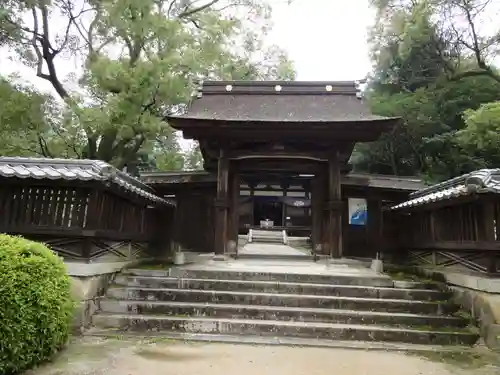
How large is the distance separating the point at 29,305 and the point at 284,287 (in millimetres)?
4591

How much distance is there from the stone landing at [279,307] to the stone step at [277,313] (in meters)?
0.02

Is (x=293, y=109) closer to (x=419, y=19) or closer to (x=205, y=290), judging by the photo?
(x=205, y=290)

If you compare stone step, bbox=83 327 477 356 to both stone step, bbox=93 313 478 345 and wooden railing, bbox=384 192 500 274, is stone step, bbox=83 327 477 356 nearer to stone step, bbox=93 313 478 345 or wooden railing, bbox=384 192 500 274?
stone step, bbox=93 313 478 345

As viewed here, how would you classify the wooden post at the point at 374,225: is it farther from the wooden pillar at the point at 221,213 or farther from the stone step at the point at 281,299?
the stone step at the point at 281,299

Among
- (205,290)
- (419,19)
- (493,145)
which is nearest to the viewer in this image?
(205,290)

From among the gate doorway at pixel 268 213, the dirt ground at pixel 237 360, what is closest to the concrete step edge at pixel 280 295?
the dirt ground at pixel 237 360

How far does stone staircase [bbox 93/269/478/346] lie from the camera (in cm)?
633

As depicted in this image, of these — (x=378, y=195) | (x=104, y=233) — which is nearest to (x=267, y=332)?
(x=104, y=233)

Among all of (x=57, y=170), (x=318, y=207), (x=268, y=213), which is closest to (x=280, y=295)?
(x=57, y=170)

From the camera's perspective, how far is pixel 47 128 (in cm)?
1517

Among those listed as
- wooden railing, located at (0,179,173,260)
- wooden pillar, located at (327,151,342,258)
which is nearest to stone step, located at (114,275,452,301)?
wooden railing, located at (0,179,173,260)

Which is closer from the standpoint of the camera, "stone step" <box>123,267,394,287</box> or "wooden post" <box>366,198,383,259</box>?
"stone step" <box>123,267,394,287</box>

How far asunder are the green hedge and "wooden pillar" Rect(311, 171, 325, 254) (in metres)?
8.28

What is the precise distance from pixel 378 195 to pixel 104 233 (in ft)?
31.1
